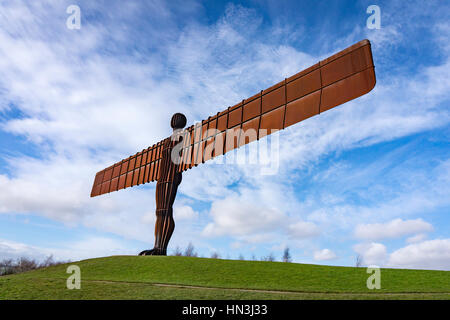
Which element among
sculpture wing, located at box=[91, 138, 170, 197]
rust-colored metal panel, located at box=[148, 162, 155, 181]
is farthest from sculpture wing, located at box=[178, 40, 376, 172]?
sculpture wing, located at box=[91, 138, 170, 197]

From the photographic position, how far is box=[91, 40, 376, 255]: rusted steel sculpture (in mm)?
10355

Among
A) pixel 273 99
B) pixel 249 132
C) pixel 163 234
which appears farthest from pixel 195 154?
pixel 273 99

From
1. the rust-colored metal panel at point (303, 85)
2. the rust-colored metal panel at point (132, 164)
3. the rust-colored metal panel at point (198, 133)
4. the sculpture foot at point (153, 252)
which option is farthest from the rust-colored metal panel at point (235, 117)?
the rust-colored metal panel at point (132, 164)

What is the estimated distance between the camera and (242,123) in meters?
13.3

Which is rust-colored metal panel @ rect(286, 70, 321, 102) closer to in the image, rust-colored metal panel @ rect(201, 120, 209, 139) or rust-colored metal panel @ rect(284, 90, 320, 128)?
rust-colored metal panel @ rect(284, 90, 320, 128)

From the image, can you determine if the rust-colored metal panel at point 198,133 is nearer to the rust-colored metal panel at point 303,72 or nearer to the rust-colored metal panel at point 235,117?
the rust-colored metal panel at point 235,117

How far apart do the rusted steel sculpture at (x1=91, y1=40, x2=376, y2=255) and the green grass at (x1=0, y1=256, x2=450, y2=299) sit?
2.56 metres

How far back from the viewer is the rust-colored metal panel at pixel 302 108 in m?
11.0
